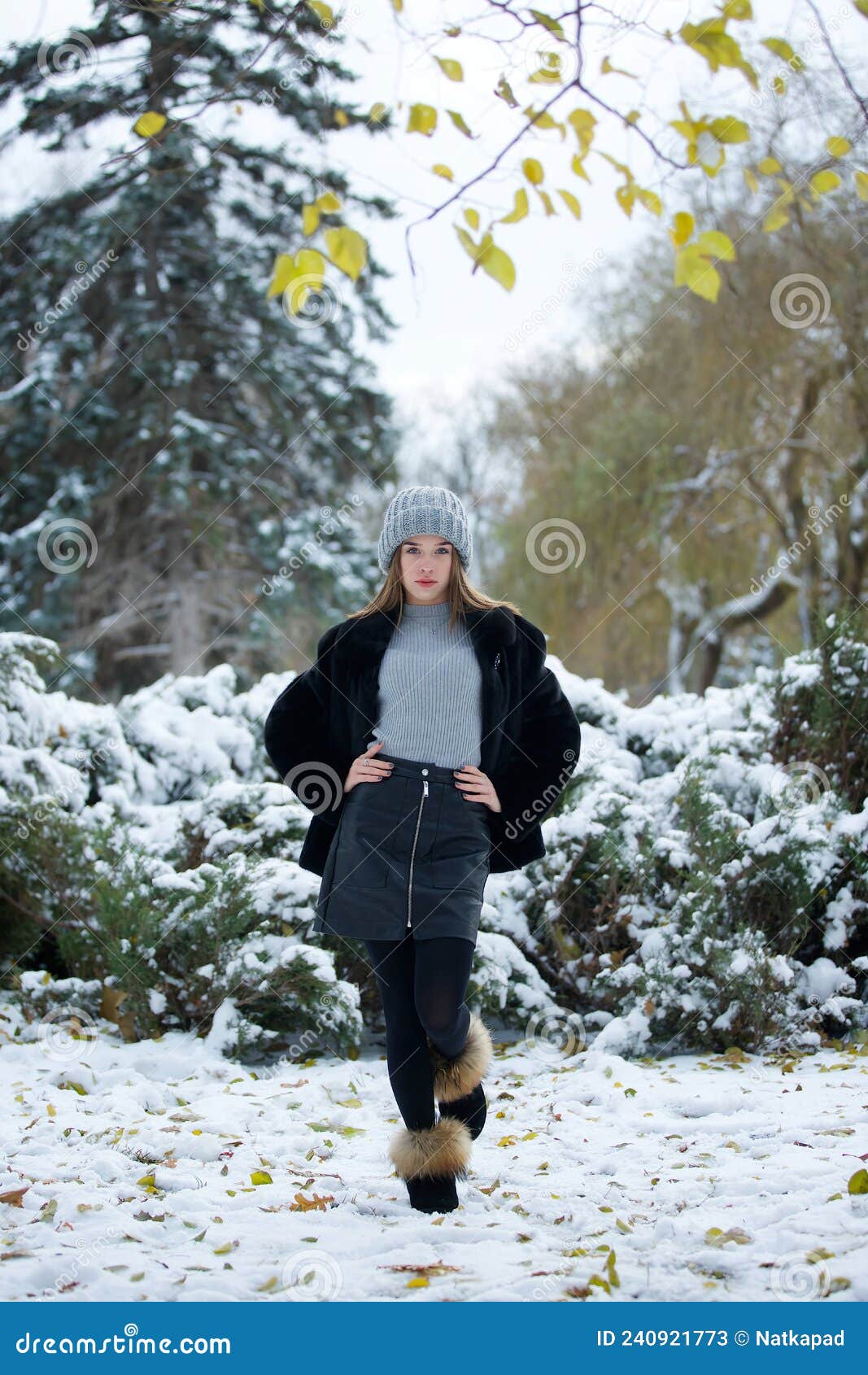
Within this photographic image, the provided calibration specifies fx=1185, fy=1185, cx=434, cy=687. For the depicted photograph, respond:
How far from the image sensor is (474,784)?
2.94 m

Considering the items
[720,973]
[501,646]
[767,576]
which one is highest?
[767,576]

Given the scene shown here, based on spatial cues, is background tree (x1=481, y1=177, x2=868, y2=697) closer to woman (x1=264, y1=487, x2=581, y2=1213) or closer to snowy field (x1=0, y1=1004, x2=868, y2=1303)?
snowy field (x1=0, y1=1004, x2=868, y2=1303)

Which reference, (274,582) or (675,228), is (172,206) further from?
(675,228)

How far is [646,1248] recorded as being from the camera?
2.56 meters

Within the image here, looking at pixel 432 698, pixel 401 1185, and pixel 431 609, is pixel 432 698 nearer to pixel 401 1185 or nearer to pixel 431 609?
pixel 431 609

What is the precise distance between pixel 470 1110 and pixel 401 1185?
0.87ft

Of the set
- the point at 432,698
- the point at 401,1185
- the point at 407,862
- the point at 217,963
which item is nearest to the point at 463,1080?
the point at 401,1185

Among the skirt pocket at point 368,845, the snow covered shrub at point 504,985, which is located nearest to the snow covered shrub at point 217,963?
the snow covered shrub at point 504,985

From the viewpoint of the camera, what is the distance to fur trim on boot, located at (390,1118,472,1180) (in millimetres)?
2861

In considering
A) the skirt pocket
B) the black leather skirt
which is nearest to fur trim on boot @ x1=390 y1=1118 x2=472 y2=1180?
the black leather skirt

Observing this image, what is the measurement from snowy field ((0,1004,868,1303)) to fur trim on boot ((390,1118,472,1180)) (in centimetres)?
10

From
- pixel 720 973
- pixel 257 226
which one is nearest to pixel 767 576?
pixel 257 226

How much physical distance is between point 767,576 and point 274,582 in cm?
632
